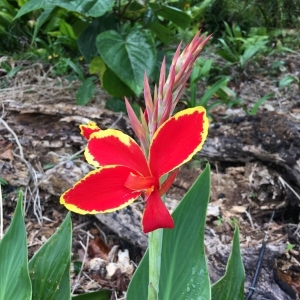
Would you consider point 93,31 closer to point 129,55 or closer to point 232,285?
point 129,55

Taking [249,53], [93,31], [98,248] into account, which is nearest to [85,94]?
[93,31]

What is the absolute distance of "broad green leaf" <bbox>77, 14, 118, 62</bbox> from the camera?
6.69 feet

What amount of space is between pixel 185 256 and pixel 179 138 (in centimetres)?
46

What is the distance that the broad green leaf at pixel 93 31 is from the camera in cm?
204

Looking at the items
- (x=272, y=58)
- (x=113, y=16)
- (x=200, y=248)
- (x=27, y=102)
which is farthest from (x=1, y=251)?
(x=272, y=58)

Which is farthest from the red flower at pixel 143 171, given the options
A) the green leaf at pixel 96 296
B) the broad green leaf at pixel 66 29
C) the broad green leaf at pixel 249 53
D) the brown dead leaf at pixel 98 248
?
the broad green leaf at pixel 249 53

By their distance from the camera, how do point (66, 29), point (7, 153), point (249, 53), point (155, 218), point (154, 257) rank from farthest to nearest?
point (249, 53), point (66, 29), point (7, 153), point (154, 257), point (155, 218)

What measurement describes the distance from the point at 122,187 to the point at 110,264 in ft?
3.74

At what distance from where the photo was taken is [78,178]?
180cm

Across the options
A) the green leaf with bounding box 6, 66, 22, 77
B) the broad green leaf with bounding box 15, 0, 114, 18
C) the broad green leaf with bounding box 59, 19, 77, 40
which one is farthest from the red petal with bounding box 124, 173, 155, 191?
the broad green leaf with bounding box 59, 19, 77, 40

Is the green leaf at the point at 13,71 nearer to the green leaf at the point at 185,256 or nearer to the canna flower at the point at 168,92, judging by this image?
the green leaf at the point at 185,256

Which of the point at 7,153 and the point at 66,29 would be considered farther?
the point at 66,29

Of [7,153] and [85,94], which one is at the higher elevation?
[85,94]

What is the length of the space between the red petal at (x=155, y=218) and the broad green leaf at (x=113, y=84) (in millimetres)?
1555
